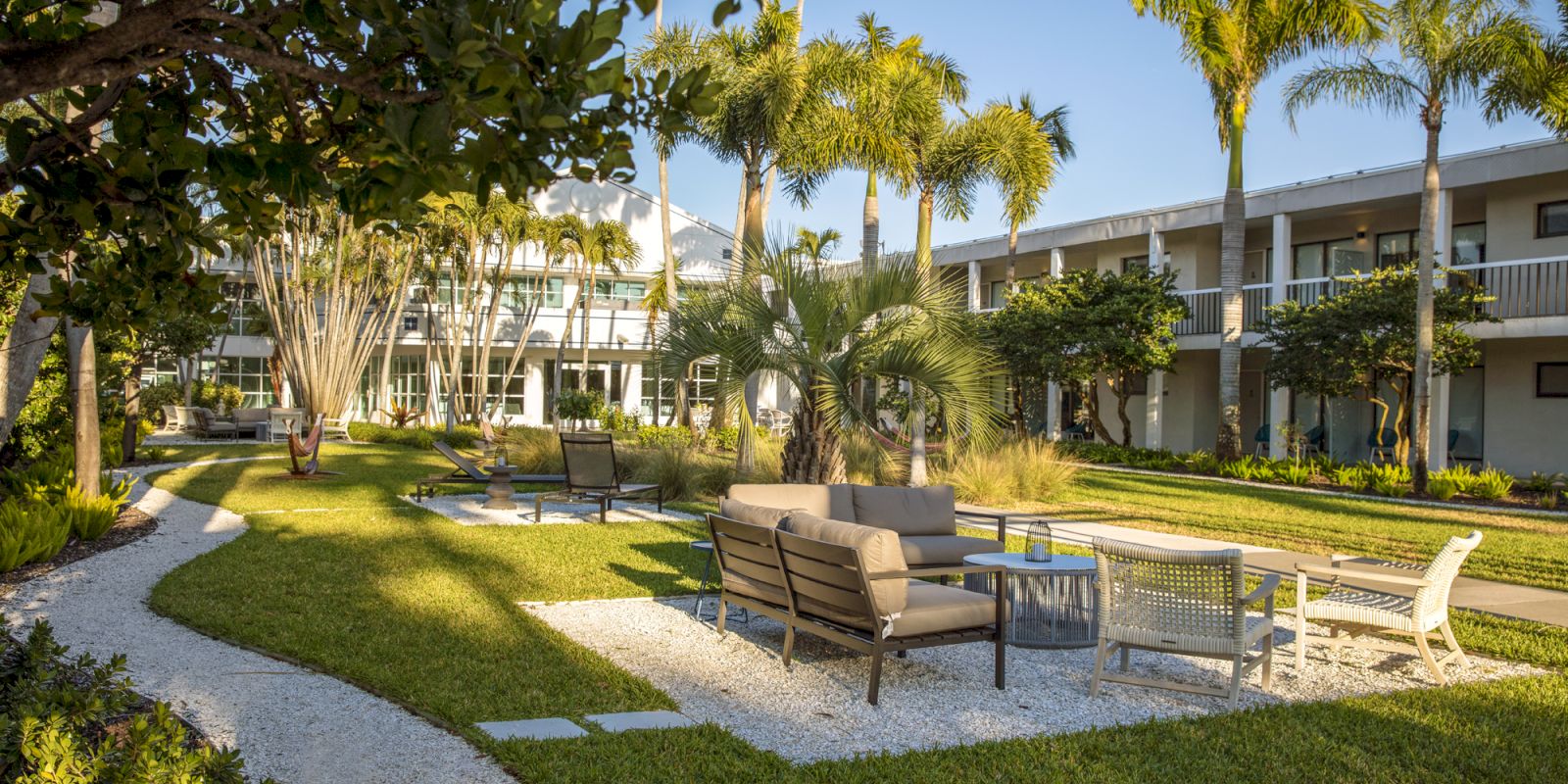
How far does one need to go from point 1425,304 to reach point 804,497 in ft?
46.1

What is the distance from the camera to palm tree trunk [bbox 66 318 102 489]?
11.2m

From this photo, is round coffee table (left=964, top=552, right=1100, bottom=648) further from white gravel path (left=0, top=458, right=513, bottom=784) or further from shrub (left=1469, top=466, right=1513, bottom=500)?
shrub (left=1469, top=466, right=1513, bottom=500)

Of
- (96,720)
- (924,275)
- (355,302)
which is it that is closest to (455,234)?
(355,302)

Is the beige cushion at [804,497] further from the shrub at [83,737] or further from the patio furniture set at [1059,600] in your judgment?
the shrub at [83,737]

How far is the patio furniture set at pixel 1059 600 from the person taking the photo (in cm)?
614

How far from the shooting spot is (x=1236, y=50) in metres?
20.8

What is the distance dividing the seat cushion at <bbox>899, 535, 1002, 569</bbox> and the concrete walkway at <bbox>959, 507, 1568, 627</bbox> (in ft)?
1.68

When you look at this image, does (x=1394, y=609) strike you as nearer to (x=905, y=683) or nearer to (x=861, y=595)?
(x=905, y=683)

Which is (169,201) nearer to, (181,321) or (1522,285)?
(1522,285)

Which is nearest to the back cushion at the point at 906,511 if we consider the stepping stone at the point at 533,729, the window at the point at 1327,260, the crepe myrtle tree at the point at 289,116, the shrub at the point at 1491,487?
the stepping stone at the point at 533,729

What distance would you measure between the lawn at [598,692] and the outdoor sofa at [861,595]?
1053 millimetres

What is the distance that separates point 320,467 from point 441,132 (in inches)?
811

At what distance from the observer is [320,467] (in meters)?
21.1

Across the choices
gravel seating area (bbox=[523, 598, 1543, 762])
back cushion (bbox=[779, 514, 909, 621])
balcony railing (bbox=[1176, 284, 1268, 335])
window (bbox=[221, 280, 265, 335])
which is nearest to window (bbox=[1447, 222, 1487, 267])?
balcony railing (bbox=[1176, 284, 1268, 335])
